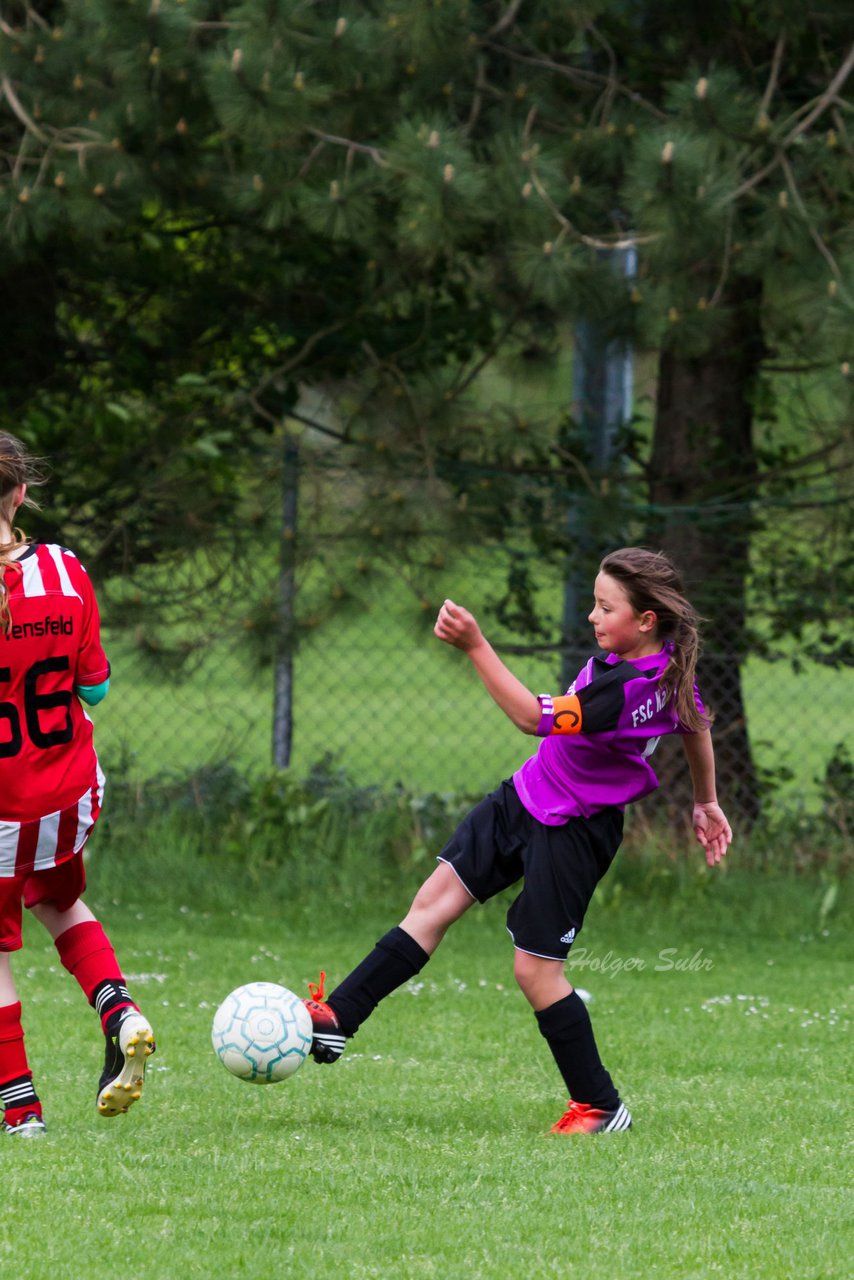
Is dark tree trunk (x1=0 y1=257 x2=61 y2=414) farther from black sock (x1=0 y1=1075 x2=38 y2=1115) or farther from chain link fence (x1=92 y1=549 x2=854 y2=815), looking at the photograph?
black sock (x1=0 y1=1075 x2=38 y2=1115)

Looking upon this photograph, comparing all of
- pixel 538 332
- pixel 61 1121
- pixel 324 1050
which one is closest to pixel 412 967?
pixel 324 1050

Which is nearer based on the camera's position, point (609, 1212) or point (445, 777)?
point (609, 1212)

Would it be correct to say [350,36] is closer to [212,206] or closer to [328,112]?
[328,112]

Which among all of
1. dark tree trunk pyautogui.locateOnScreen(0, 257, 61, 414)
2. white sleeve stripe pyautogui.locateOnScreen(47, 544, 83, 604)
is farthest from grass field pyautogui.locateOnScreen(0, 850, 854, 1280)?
dark tree trunk pyautogui.locateOnScreen(0, 257, 61, 414)

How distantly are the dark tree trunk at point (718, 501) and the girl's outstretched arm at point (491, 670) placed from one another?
4336 millimetres

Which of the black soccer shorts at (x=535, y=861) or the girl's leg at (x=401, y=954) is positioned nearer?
the black soccer shorts at (x=535, y=861)

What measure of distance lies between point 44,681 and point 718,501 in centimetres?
514

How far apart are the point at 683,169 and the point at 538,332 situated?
6.58 feet

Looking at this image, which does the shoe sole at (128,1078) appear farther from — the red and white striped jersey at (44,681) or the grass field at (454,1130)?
the red and white striped jersey at (44,681)

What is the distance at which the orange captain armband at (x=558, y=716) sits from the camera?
3971mm

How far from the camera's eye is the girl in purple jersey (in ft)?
13.5

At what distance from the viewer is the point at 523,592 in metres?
8.41
